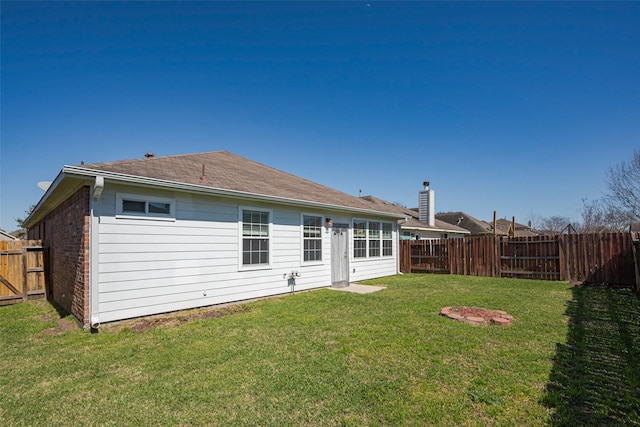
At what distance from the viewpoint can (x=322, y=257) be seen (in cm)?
1031

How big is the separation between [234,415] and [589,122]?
18.2 m

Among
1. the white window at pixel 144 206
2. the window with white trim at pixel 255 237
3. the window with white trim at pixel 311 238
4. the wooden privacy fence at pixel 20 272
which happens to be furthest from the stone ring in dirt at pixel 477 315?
the wooden privacy fence at pixel 20 272

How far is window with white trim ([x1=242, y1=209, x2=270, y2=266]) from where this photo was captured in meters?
8.02

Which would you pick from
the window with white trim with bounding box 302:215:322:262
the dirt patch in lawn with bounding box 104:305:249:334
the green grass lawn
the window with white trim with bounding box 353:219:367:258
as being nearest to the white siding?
the dirt patch in lawn with bounding box 104:305:249:334

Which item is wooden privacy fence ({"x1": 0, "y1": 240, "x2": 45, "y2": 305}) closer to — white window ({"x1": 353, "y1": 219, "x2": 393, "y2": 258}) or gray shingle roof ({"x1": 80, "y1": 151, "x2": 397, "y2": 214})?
gray shingle roof ({"x1": 80, "y1": 151, "x2": 397, "y2": 214})

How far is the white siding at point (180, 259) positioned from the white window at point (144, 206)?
0.09 metres

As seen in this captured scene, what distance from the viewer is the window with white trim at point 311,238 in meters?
9.72

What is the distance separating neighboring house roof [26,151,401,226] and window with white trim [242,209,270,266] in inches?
22.3

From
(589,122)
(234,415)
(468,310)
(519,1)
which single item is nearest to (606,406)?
(234,415)

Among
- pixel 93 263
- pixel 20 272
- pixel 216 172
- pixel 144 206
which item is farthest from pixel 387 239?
pixel 20 272

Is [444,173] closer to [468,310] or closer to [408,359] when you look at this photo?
[468,310]

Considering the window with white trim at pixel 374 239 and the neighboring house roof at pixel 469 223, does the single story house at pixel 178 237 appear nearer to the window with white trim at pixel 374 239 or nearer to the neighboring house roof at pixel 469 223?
the window with white trim at pixel 374 239

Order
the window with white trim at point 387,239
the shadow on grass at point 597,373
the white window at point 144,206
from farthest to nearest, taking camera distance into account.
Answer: the window with white trim at point 387,239 < the white window at point 144,206 < the shadow on grass at point 597,373

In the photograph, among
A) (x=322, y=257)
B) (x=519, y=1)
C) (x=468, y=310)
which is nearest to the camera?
(x=468, y=310)
